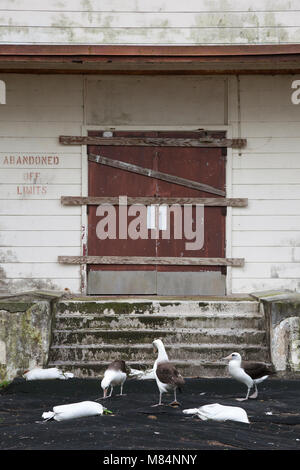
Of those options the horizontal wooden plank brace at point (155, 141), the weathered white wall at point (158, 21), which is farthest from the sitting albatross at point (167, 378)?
the weathered white wall at point (158, 21)

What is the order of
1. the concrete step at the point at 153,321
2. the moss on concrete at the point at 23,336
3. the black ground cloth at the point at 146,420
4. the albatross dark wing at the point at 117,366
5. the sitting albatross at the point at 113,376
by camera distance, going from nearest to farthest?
1. the black ground cloth at the point at 146,420
2. the sitting albatross at the point at 113,376
3. the albatross dark wing at the point at 117,366
4. the moss on concrete at the point at 23,336
5. the concrete step at the point at 153,321

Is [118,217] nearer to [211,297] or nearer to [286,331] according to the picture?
[211,297]

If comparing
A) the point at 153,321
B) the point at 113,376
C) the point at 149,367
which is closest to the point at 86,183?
the point at 153,321

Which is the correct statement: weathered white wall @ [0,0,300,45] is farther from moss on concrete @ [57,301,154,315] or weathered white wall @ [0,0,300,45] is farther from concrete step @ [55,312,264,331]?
concrete step @ [55,312,264,331]

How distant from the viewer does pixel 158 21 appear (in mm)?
10945

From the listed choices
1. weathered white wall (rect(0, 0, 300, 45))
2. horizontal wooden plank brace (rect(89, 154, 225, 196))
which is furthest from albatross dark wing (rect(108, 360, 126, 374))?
weathered white wall (rect(0, 0, 300, 45))

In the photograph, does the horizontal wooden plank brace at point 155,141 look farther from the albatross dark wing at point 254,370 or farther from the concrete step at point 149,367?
the albatross dark wing at point 254,370

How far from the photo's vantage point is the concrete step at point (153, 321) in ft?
31.7

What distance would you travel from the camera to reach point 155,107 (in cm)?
1099

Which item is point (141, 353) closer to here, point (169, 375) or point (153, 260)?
point (153, 260)

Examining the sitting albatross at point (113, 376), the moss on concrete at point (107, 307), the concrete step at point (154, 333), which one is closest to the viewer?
the sitting albatross at point (113, 376)

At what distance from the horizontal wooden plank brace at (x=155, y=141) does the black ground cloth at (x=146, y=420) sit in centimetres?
394

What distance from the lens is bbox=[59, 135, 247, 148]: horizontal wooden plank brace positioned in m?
10.9
